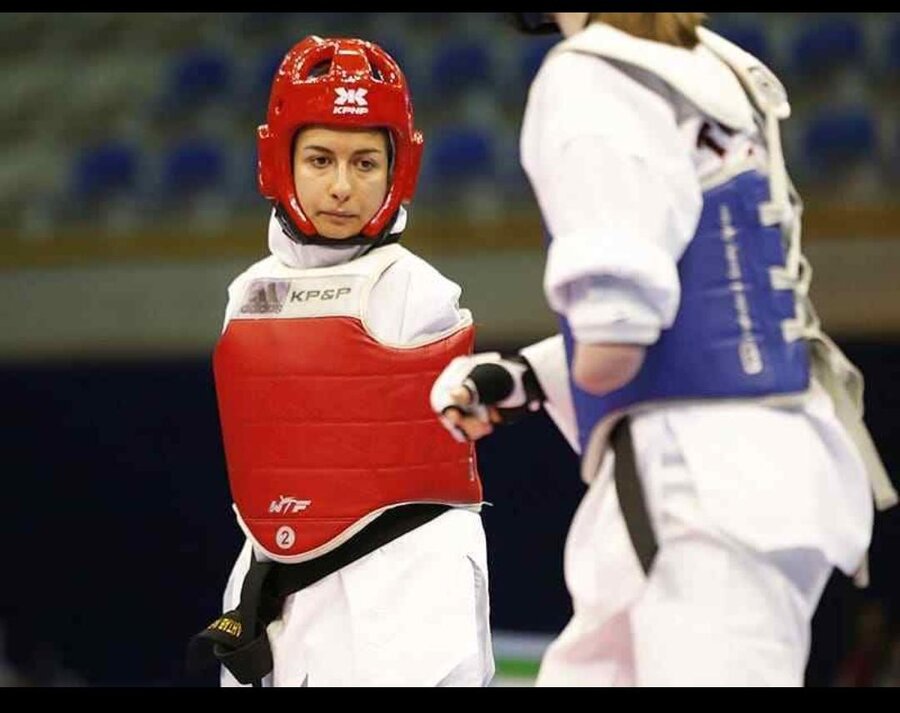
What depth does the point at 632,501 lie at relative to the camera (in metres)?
2.90

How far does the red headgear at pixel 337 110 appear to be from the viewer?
419 centimetres

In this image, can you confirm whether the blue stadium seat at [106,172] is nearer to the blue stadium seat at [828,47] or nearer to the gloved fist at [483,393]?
the blue stadium seat at [828,47]

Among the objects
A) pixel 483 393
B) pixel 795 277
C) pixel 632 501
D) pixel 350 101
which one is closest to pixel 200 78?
pixel 350 101

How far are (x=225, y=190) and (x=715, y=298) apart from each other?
732cm

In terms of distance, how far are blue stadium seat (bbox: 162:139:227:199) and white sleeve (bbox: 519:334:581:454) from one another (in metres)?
6.93

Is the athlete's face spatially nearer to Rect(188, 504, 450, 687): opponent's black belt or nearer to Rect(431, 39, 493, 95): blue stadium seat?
Rect(188, 504, 450, 687): opponent's black belt

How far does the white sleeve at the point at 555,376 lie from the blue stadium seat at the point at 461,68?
270 inches

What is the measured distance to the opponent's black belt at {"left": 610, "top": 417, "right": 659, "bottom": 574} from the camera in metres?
2.87

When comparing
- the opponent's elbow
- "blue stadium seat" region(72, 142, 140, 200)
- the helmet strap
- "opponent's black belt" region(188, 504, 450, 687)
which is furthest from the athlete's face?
"blue stadium seat" region(72, 142, 140, 200)

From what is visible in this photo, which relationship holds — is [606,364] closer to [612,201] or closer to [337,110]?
[612,201]

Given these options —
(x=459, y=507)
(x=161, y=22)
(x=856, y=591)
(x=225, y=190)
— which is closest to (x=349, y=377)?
(x=459, y=507)

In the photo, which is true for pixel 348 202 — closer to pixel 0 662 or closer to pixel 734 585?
pixel 734 585

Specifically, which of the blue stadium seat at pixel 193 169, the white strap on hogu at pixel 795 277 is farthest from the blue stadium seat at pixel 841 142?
the white strap on hogu at pixel 795 277

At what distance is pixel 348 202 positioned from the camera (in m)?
4.17
